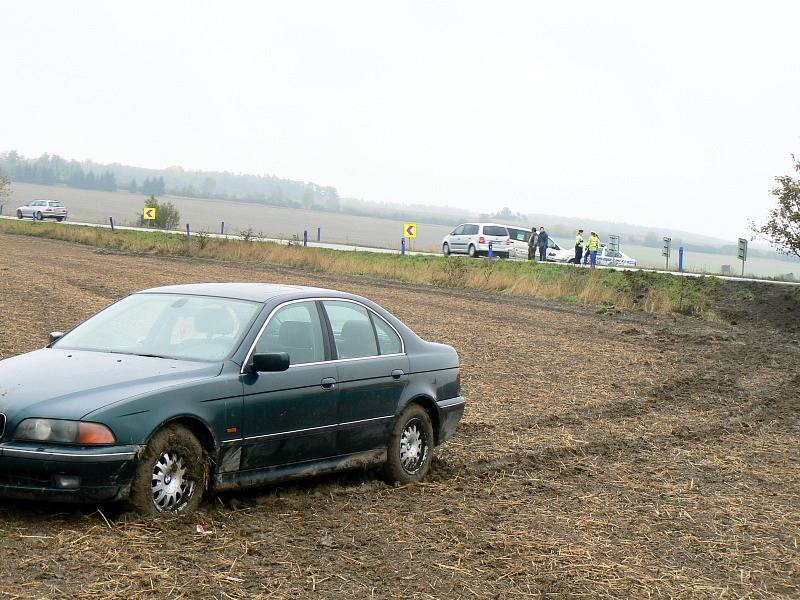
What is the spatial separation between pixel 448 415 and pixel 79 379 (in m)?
3.54

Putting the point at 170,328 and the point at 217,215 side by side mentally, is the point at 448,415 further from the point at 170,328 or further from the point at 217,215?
the point at 217,215

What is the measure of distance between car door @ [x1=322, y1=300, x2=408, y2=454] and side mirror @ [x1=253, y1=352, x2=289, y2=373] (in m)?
0.86

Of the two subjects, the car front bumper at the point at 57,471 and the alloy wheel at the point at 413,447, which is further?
the alloy wheel at the point at 413,447

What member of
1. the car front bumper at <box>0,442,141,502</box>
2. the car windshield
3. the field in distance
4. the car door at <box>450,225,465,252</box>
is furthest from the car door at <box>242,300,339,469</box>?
the field in distance

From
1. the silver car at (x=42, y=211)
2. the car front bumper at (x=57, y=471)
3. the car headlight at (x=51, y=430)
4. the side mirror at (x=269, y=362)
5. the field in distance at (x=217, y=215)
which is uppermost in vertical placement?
the side mirror at (x=269, y=362)

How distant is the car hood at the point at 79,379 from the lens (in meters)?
7.11

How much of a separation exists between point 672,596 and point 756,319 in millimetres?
28648

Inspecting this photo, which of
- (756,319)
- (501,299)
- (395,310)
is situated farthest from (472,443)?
(756,319)

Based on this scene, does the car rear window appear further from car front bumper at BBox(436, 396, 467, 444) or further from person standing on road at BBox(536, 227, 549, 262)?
car front bumper at BBox(436, 396, 467, 444)

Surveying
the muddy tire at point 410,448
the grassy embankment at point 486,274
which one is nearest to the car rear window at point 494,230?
the grassy embankment at point 486,274

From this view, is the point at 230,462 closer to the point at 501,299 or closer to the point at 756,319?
the point at 501,299

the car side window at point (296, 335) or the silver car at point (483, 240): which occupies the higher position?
the car side window at point (296, 335)

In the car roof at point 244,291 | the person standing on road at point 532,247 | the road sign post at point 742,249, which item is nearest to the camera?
the car roof at point 244,291

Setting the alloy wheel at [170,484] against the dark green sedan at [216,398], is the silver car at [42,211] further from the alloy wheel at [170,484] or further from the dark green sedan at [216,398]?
the alloy wheel at [170,484]
